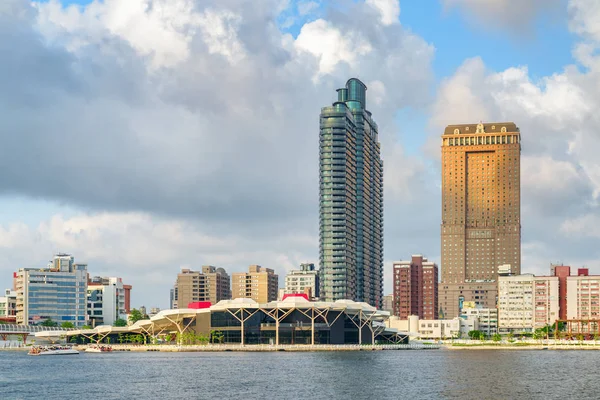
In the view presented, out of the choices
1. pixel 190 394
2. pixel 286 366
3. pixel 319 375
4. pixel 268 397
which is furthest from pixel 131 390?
pixel 286 366

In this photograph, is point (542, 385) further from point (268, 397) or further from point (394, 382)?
point (268, 397)

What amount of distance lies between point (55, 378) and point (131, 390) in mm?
28157

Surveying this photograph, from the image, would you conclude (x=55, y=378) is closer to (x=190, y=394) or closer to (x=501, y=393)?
(x=190, y=394)

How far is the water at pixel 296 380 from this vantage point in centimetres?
12850

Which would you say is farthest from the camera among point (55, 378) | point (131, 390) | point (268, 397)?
point (55, 378)

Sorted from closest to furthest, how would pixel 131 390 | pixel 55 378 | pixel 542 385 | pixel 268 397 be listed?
pixel 268 397, pixel 131 390, pixel 542 385, pixel 55 378

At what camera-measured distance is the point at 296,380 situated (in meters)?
147

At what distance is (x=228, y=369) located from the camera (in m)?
171

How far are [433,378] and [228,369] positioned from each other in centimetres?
3765

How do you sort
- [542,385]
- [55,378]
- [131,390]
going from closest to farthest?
1. [131,390]
2. [542,385]
3. [55,378]

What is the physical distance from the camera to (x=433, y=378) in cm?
15575

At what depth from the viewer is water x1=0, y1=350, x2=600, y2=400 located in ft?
422

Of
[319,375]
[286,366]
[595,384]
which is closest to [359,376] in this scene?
[319,375]

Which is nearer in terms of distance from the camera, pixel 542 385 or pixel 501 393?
pixel 501 393
